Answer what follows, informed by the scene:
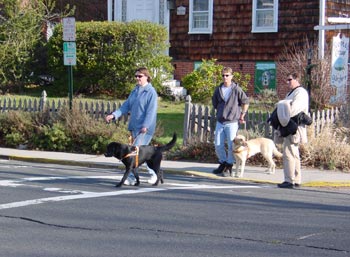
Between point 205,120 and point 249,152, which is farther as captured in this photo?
point 205,120

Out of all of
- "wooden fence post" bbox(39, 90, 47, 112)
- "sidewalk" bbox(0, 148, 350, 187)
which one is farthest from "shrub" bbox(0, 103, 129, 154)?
"sidewalk" bbox(0, 148, 350, 187)

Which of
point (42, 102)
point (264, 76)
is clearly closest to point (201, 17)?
point (264, 76)

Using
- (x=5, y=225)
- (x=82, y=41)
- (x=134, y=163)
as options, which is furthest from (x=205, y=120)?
(x=82, y=41)

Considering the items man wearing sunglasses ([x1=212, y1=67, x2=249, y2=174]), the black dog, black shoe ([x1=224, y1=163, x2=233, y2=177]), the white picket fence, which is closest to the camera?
the black dog

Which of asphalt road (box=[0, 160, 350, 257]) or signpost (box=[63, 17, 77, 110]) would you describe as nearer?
asphalt road (box=[0, 160, 350, 257])

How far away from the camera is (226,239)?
8.27m

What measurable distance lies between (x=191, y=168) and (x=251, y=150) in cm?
161

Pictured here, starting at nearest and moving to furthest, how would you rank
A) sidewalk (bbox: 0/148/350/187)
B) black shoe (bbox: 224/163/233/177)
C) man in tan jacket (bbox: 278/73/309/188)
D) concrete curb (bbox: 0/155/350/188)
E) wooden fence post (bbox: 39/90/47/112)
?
man in tan jacket (bbox: 278/73/309/188)
concrete curb (bbox: 0/155/350/188)
sidewalk (bbox: 0/148/350/187)
black shoe (bbox: 224/163/233/177)
wooden fence post (bbox: 39/90/47/112)

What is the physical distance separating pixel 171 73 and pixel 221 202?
56.2 ft

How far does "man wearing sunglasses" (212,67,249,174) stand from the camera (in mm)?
13312

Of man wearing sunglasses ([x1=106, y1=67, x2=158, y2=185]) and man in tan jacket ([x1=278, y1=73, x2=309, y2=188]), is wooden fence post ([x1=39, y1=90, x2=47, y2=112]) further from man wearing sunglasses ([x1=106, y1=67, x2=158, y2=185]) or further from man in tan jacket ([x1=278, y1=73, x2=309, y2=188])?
man in tan jacket ([x1=278, y1=73, x2=309, y2=188])

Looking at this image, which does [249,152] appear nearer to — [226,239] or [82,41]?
[226,239]

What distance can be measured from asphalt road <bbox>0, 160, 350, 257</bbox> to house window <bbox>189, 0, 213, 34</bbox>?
16.2 metres

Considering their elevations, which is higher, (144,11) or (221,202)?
(144,11)
